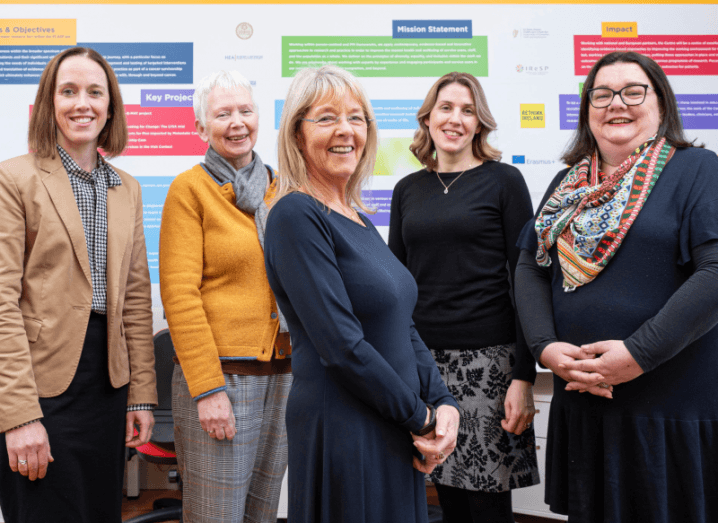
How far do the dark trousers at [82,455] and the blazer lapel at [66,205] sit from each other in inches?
6.2

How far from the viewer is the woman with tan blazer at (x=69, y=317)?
1218mm

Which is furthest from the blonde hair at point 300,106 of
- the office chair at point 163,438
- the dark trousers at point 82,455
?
the office chair at point 163,438

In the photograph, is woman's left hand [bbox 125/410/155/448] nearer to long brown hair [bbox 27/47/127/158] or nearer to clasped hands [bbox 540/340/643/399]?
long brown hair [bbox 27/47/127/158]

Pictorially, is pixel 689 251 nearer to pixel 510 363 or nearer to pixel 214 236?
pixel 510 363

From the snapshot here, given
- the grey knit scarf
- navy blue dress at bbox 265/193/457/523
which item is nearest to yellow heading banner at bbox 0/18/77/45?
the grey knit scarf

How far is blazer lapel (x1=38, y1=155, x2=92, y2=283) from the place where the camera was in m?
1.30

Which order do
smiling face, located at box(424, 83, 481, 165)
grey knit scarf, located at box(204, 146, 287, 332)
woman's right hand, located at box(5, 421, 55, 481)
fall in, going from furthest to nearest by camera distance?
smiling face, located at box(424, 83, 481, 165) < grey knit scarf, located at box(204, 146, 287, 332) < woman's right hand, located at box(5, 421, 55, 481)

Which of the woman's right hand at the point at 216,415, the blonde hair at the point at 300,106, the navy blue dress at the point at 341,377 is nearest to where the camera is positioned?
the navy blue dress at the point at 341,377

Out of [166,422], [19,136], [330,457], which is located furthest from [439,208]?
[19,136]

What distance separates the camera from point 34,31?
2725 mm

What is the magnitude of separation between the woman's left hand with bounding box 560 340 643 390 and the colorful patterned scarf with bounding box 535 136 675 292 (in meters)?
0.17

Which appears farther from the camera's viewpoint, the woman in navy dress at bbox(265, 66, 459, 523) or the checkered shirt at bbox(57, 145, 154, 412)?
the checkered shirt at bbox(57, 145, 154, 412)

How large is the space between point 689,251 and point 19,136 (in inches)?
117

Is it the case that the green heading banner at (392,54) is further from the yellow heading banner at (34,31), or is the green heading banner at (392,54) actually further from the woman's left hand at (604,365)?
the woman's left hand at (604,365)
